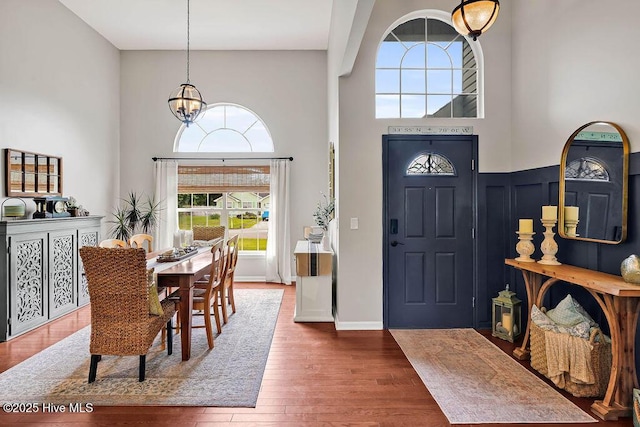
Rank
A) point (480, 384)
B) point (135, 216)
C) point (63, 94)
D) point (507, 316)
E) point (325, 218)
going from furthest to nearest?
1. point (135, 216)
2. point (325, 218)
3. point (63, 94)
4. point (507, 316)
5. point (480, 384)

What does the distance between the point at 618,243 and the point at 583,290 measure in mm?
558

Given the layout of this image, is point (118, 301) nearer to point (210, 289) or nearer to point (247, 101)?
point (210, 289)

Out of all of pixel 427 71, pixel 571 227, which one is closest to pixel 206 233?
pixel 427 71

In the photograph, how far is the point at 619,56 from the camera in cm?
263

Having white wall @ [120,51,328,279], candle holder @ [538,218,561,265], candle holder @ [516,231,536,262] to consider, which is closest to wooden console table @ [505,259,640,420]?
candle holder @ [538,218,561,265]

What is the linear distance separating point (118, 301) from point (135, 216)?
3.62m

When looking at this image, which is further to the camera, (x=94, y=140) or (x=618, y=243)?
(x=94, y=140)

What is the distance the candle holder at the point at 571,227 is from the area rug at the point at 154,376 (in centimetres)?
277

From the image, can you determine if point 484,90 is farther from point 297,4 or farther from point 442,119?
point 297,4

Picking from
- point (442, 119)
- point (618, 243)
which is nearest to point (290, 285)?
point (442, 119)

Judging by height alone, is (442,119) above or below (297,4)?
below

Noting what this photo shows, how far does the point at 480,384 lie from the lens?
2.79 meters

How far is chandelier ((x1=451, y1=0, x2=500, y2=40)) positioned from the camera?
259 cm

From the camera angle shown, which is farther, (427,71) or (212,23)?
(212,23)
